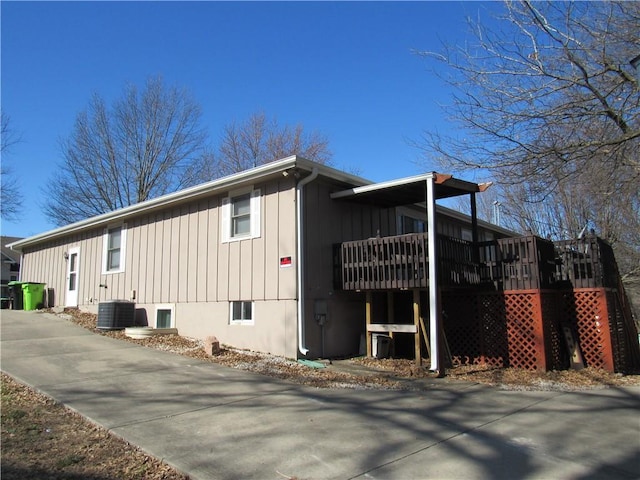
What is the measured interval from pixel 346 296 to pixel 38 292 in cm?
1237

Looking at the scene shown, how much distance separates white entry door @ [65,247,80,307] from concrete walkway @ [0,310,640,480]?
7982 millimetres

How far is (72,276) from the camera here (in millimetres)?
16297

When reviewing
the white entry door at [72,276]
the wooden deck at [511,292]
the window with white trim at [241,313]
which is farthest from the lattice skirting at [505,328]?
the white entry door at [72,276]

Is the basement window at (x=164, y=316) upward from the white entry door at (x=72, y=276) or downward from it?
downward

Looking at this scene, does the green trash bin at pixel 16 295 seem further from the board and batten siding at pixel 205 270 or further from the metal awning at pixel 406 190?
the metal awning at pixel 406 190

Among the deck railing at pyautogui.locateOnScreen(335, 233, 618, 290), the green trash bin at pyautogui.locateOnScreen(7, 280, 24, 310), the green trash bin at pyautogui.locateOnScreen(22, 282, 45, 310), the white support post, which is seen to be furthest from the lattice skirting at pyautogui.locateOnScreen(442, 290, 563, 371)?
the green trash bin at pyautogui.locateOnScreen(7, 280, 24, 310)

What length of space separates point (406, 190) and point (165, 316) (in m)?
6.77

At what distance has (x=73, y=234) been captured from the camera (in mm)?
16578

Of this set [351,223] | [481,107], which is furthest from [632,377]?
[351,223]

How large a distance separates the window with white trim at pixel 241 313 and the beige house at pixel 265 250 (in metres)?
0.02

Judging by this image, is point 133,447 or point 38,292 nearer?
point 133,447

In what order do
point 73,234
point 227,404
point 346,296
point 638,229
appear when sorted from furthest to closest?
point 638,229 → point 73,234 → point 346,296 → point 227,404

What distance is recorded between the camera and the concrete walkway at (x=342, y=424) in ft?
13.5

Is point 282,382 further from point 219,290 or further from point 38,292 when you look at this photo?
point 38,292
